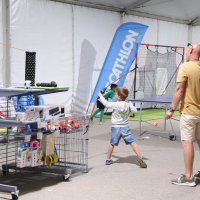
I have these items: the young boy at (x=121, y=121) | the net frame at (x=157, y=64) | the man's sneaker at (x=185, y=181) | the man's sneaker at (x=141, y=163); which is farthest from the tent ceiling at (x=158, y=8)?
the man's sneaker at (x=185, y=181)

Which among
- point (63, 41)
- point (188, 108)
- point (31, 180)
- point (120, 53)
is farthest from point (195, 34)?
point (31, 180)

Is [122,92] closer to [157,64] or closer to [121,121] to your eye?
[121,121]

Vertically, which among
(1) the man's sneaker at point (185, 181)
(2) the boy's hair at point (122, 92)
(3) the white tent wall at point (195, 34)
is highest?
(3) the white tent wall at point (195, 34)

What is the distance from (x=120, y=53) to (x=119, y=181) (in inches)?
262

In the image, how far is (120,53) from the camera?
37.0ft

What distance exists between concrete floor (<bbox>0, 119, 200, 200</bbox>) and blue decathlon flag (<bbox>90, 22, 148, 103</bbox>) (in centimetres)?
433

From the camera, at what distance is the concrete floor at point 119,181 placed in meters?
4.44

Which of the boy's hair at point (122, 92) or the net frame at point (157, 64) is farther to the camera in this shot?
the net frame at point (157, 64)

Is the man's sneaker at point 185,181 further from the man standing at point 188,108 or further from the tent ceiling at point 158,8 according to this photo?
the tent ceiling at point 158,8

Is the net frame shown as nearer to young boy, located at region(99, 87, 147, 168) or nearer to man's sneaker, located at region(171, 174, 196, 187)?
young boy, located at region(99, 87, 147, 168)

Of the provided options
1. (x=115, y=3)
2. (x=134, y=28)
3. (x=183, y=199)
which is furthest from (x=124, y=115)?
(x=115, y=3)

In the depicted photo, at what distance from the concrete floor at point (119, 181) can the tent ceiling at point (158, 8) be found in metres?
Result: 6.25

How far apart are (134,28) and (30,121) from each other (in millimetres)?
7383

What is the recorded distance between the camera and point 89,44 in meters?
12.3
